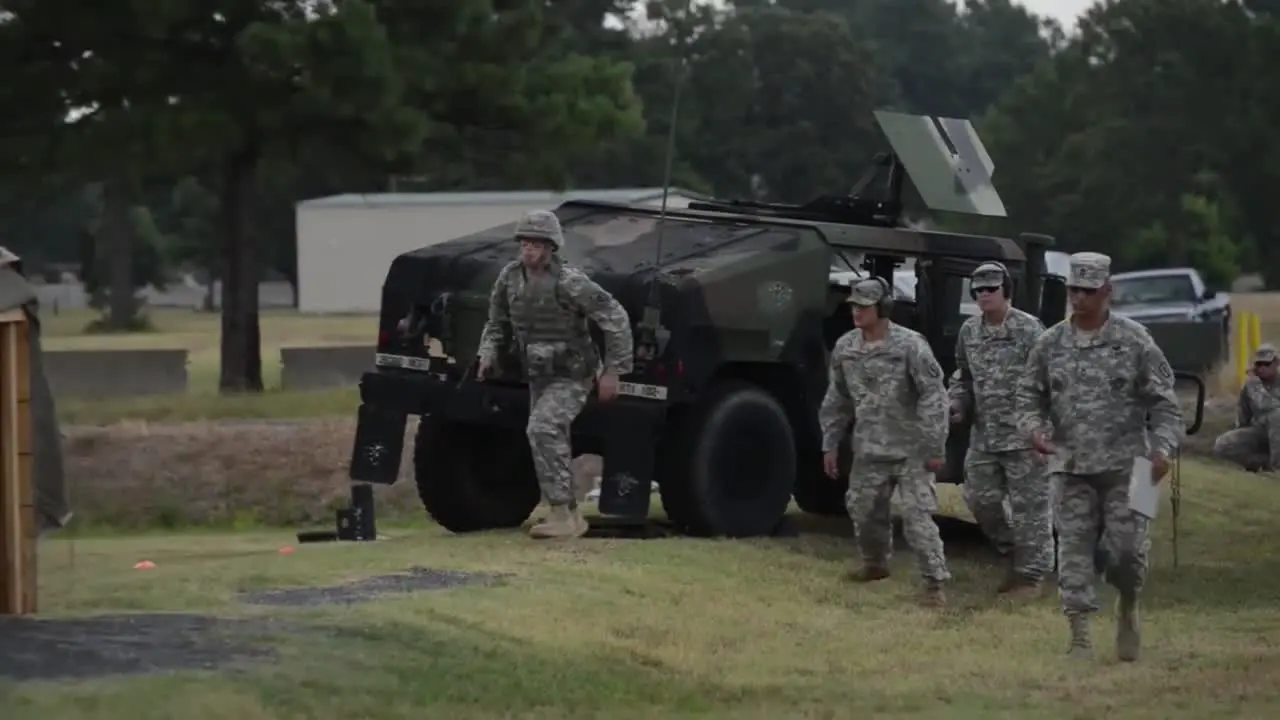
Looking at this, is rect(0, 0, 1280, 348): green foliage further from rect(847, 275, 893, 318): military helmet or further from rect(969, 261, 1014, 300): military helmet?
rect(969, 261, 1014, 300): military helmet

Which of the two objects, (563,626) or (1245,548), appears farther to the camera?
(1245,548)

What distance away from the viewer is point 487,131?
87.6 ft

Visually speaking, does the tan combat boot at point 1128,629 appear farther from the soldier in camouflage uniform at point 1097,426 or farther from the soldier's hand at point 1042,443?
the soldier's hand at point 1042,443

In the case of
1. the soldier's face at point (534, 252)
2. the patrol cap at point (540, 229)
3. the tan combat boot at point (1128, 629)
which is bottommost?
the tan combat boot at point (1128, 629)

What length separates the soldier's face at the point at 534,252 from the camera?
12.7m

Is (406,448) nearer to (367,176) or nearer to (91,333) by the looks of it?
(367,176)

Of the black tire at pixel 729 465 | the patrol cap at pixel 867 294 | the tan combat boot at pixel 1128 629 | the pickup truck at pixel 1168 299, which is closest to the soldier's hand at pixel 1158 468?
the tan combat boot at pixel 1128 629

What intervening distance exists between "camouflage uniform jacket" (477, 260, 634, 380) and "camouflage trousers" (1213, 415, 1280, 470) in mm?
7804

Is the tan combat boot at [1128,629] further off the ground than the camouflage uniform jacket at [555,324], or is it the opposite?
the camouflage uniform jacket at [555,324]

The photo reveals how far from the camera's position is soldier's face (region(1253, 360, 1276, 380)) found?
59.1 ft

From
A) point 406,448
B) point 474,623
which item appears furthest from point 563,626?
point 406,448

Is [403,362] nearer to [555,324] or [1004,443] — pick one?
[555,324]

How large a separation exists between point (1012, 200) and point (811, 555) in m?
58.0

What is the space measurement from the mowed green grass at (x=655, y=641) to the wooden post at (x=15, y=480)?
0.72ft
